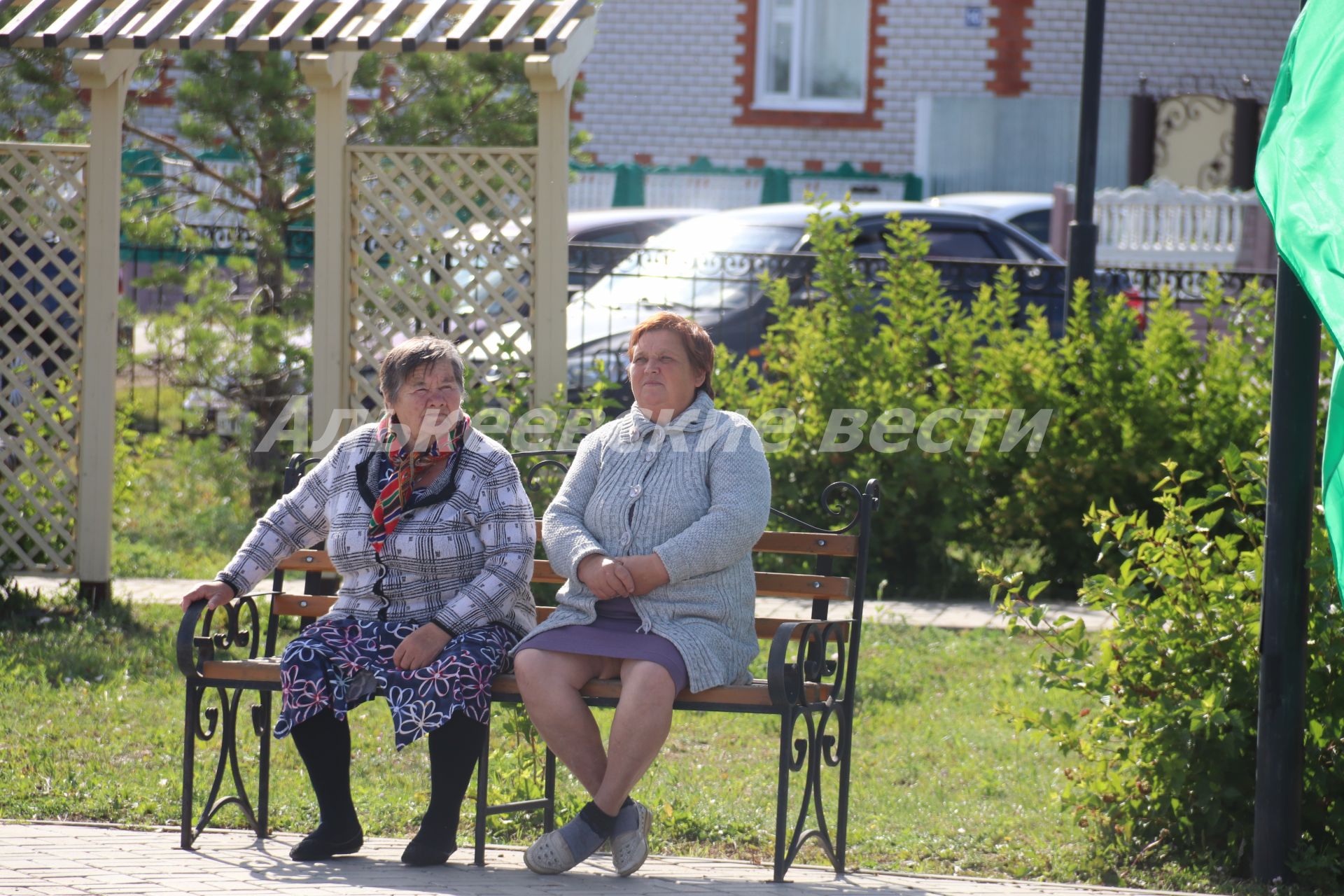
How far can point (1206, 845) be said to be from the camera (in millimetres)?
4207

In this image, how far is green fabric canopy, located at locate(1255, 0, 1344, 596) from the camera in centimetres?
298

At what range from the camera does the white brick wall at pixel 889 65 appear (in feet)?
77.2

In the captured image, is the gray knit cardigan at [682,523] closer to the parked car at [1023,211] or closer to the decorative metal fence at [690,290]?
the decorative metal fence at [690,290]

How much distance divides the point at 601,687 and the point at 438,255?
3.86 m

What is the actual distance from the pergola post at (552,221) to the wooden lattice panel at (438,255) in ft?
0.20

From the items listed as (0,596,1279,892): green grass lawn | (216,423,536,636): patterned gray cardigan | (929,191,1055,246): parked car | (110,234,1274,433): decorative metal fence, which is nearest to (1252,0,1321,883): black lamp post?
(0,596,1279,892): green grass lawn

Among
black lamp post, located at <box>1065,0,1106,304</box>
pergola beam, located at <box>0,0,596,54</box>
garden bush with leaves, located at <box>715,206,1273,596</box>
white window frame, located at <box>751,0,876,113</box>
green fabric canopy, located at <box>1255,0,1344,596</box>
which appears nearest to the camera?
green fabric canopy, located at <box>1255,0,1344,596</box>

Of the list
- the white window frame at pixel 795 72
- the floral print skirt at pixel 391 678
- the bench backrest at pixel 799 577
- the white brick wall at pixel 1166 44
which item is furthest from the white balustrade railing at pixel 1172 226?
the floral print skirt at pixel 391 678

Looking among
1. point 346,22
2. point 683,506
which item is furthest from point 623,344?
point 683,506

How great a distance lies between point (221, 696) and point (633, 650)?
44.9 inches

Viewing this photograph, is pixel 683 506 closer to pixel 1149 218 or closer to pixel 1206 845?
pixel 1206 845

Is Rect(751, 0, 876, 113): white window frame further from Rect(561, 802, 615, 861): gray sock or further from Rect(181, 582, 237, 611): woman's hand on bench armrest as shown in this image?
Rect(561, 802, 615, 861): gray sock

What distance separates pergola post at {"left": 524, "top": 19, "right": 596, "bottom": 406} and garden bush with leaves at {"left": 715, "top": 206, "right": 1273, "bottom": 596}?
40.7 inches

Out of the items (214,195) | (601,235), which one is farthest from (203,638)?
(601,235)
